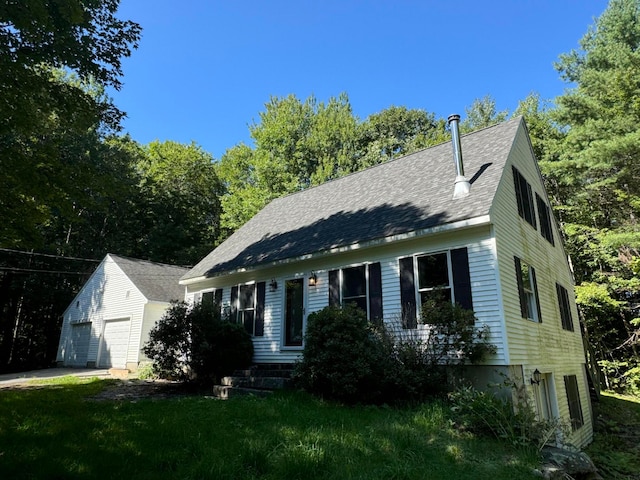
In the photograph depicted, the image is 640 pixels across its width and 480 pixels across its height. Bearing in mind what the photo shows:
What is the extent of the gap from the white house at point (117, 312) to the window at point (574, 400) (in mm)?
15234

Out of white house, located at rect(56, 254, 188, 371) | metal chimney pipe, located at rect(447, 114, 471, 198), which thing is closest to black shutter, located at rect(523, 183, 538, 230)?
metal chimney pipe, located at rect(447, 114, 471, 198)

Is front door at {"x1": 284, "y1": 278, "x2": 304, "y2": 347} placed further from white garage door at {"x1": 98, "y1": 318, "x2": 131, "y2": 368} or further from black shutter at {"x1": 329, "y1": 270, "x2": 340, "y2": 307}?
white garage door at {"x1": 98, "y1": 318, "x2": 131, "y2": 368}

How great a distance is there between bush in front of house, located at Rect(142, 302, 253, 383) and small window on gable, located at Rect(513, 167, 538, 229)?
328 inches

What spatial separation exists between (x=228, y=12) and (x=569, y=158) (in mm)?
16621

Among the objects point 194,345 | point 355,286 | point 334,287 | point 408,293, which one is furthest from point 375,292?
point 194,345

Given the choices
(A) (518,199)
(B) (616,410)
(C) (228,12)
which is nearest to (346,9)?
(C) (228,12)

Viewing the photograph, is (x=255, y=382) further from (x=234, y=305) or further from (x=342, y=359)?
(x=234, y=305)

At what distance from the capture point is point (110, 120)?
9.57 m

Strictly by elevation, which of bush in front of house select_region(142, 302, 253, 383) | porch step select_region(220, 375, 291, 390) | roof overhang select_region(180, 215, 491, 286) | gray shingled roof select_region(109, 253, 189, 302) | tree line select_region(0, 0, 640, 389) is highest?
tree line select_region(0, 0, 640, 389)

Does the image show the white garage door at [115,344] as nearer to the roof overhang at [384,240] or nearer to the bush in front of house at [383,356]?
the roof overhang at [384,240]

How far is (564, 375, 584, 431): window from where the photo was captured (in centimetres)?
1120

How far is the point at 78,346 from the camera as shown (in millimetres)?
21594

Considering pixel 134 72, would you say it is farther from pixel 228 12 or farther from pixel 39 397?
pixel 39 397

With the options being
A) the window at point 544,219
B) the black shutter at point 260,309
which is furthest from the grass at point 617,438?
the black shutter at point 260,309
